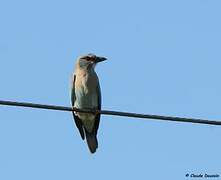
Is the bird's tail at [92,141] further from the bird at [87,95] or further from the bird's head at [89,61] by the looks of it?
the bird's head at [89,61]

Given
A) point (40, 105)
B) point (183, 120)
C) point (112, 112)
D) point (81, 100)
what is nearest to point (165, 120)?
point (183, 120)

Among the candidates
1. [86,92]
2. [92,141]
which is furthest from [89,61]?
[92,141]

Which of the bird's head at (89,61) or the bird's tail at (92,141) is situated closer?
the bird's tail at (92,141)

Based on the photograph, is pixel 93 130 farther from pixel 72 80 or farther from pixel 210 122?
pixel 210 122

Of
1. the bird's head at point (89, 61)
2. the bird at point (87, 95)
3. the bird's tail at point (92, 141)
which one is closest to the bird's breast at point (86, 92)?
the bird at point (87, 95)

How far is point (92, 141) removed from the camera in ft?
44.0

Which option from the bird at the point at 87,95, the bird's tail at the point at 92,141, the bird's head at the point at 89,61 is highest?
the bird's head at the point at 89,61

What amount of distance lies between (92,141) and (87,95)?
836mm

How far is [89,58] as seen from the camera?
1356 cm

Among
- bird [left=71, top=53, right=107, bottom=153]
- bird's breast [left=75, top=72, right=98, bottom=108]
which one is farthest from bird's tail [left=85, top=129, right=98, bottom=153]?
bird's breast [left=75, top=72, right=98, bottom=108]

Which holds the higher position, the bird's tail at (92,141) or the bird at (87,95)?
the bird at (87,95)

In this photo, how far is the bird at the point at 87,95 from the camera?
1314cm

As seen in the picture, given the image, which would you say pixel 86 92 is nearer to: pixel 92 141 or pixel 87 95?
pixel 87 95

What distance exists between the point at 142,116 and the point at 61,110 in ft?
3.06
